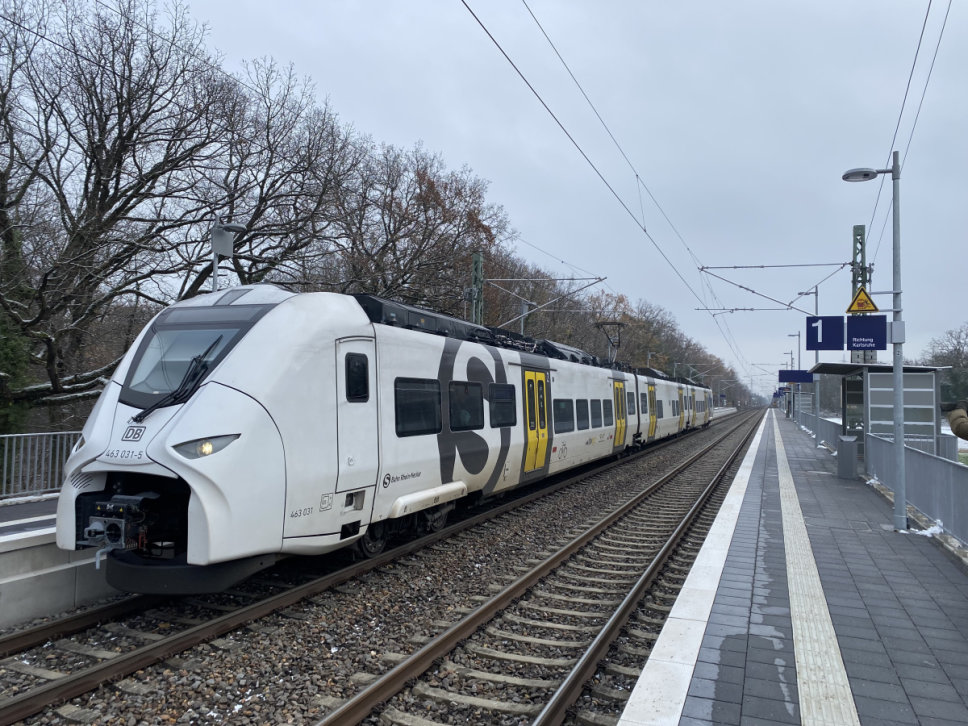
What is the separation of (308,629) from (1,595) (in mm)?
2544

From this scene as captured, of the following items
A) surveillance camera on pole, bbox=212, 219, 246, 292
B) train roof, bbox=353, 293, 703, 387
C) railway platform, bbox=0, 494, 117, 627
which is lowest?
railway platform, bbox=0, 494, 117, 627

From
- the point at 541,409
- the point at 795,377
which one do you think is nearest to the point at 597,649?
the point at 541,409

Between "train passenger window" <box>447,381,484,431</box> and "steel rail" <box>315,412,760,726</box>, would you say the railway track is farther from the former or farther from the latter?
"train passenger window" <box>447,381,484,431</box>

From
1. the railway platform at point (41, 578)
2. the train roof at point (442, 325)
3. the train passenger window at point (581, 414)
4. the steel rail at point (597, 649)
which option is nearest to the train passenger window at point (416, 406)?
the train roof at point (442, 325)

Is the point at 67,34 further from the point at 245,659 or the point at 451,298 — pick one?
the point at 245,659

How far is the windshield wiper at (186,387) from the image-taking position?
19.1 feet

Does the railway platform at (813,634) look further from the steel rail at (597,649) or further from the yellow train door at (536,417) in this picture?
the yellow train door at (536,417)

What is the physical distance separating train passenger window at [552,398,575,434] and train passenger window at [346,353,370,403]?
22.2ft

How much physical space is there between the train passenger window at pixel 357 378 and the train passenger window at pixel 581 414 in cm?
847

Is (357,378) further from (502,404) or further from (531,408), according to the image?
(531,408)

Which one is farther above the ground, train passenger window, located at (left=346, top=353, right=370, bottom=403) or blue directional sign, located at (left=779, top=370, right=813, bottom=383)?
blue directional sign, located at (left=779, top=370, right=813, bottom=383)

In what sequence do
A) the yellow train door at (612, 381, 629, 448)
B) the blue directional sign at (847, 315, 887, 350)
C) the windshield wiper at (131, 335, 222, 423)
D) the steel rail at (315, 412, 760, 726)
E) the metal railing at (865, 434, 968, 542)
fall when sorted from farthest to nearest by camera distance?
the yellow train door at (612, 381, 629, 448) → the blue directional sign at (847, 315, 887, 350) → the metal railing at (865, 434, 968, 542) → the windshield wiper at (131, 335, 222, 423) → the steel rail at (315, 412, 760, 726)

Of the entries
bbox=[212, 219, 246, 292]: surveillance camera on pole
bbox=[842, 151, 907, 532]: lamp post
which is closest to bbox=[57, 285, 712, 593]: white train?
bbox=[212, 219, 246, 292]: surveillance camera on pole

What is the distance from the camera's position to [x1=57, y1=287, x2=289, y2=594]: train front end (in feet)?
17.7
